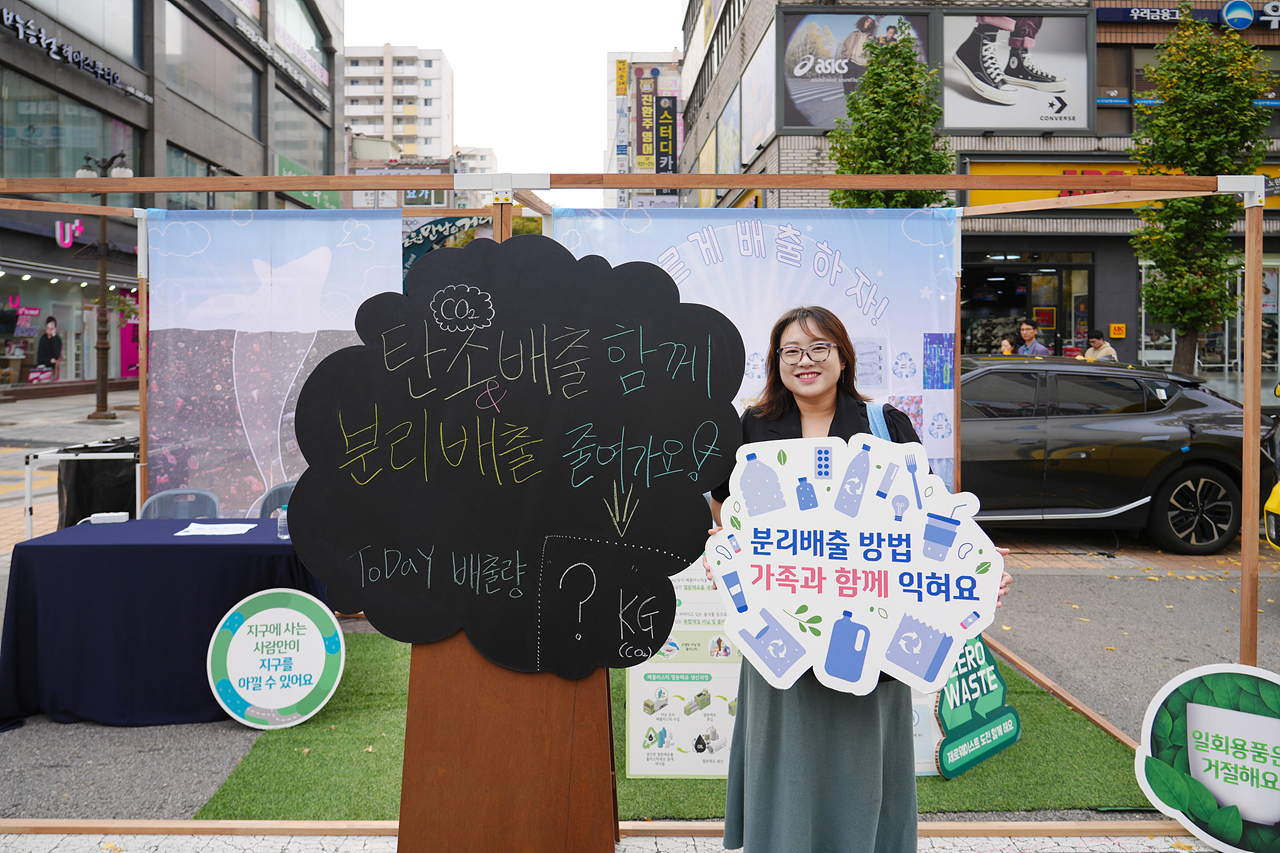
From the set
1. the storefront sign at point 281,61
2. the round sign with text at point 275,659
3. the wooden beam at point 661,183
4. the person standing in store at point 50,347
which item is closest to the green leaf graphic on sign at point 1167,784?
the wooden beam at point 661,183


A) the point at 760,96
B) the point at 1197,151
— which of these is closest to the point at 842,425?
the point at 1197,151

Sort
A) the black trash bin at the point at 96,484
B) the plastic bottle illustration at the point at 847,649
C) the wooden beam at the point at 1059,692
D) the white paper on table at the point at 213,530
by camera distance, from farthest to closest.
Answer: the black trash bin at the point at 96,484, the white paper on table at the point at 213,530, the wooden beam at the point at 1059,692, the plastic bottle illustration at the point at 847,649

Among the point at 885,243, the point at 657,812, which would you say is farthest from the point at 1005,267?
the point at 657,812

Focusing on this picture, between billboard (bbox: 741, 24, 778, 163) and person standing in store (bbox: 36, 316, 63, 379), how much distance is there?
1854cm

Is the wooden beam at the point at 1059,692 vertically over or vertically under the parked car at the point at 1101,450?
under

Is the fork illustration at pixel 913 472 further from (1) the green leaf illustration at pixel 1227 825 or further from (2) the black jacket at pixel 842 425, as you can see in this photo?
(1) the green leaf illustration at pixel 1227 825

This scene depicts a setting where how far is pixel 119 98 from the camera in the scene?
2239cm

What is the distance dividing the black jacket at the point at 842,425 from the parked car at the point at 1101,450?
473cm

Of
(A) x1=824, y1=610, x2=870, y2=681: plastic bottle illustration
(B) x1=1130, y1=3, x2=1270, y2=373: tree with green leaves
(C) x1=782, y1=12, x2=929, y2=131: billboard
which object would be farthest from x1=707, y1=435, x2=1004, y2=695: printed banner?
(C) x1=782, y1=12, x2=929, y2=131: billboard

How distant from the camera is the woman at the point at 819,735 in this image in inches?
86.2

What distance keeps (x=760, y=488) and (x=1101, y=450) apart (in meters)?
5.82

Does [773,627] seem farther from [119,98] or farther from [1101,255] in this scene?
[119,98]

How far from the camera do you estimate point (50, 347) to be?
883 inches

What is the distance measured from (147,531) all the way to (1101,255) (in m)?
16.1
